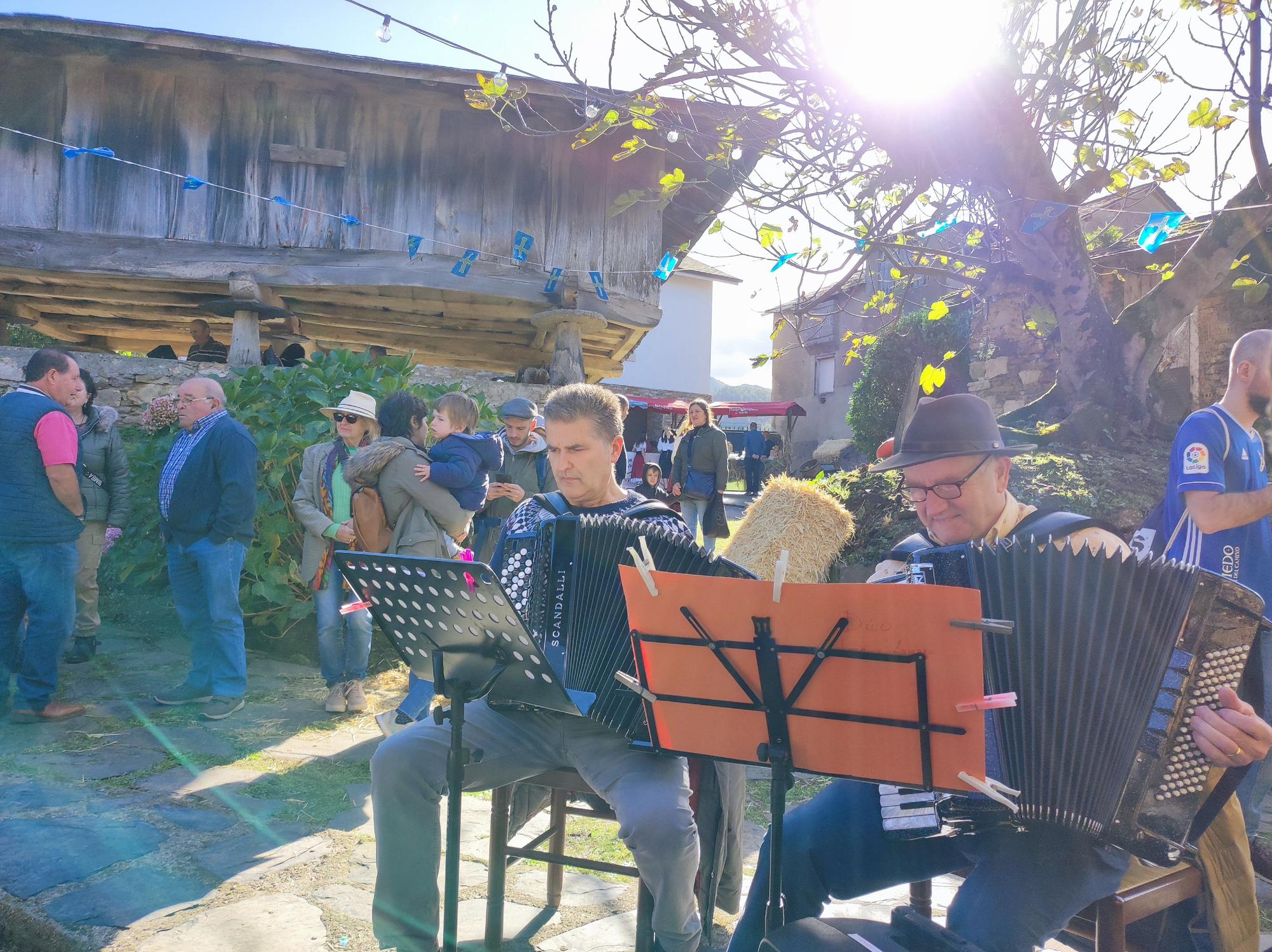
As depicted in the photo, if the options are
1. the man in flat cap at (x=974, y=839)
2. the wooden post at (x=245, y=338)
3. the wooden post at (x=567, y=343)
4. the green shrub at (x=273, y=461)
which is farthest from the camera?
the wooden post at (x=567, y=343)

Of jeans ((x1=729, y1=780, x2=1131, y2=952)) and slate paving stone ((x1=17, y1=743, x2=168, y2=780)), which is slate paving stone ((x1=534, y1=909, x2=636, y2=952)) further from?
slate paving stone ((x1=17, y1=743, x2=168, y2=780))

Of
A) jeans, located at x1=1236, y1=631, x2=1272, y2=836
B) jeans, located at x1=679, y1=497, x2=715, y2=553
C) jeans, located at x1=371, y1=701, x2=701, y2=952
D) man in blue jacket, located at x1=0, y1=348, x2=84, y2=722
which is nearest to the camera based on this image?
jeans, located at x1=371, y1=701, x2=701, y2=952

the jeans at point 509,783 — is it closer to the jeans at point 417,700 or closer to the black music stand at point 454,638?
the black music stand at point 454,638

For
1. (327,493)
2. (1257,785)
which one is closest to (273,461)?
(327,493)

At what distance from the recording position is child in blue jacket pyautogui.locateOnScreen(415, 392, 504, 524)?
5012 mm

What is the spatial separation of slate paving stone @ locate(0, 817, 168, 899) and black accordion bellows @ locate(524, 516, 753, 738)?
1.87m

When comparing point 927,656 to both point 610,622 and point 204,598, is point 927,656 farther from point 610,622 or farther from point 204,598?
point 204,598

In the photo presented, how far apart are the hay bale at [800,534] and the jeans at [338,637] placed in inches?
111

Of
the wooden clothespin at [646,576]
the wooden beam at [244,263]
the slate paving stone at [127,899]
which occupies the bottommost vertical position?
the slate paving stone at [127,899]

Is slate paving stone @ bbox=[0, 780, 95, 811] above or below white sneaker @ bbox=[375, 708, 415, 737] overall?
below

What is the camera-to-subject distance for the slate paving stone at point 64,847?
9.75 ft

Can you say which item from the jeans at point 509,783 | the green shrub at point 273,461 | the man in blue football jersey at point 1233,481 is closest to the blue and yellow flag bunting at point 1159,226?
the man in blue football jersey at point 1233,481

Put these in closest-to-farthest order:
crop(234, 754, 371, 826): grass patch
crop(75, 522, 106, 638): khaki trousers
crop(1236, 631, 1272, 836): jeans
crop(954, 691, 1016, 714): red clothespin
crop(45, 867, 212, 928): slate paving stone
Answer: crop(954, 691, 1016, 714): red clothespin
crop(45, 867, 212, 928): slate paving stone
crop(1236, 631, 1272, 836): jeans
crop(234, 754, 371, 826): grass patch
crop(75, 522, 106, 638): khaki trousers

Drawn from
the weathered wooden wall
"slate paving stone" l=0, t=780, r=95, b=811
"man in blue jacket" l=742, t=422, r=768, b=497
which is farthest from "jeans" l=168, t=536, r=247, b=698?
"man in blue jacket" l=742, t=422, r=768, b=497
